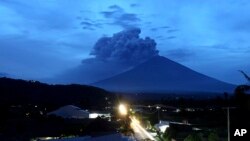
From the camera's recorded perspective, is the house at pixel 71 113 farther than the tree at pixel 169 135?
Yes

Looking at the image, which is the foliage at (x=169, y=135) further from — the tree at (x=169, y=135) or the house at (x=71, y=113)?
the house at (x=71, y=113)

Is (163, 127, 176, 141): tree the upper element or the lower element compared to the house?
lower

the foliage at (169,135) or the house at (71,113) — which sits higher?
the house at (71,113)

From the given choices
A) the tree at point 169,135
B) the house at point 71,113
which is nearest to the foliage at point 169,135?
the tree at point 169,135

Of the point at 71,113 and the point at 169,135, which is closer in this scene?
the point at 169,135

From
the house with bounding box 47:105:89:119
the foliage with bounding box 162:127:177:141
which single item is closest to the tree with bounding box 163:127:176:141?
the foliage with bounding box 162:127:177:141

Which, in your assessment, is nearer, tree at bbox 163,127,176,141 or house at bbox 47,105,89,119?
tree at bbox 163,127,176,141

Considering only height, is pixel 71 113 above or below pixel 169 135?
above

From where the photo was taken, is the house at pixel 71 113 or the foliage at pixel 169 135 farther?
the house at pixel 71 113

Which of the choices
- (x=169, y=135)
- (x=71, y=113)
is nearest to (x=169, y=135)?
(x=169, y=135)

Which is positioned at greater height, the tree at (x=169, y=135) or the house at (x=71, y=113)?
the house at (x=71, y=113)

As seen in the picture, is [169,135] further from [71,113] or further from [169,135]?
[71,113]

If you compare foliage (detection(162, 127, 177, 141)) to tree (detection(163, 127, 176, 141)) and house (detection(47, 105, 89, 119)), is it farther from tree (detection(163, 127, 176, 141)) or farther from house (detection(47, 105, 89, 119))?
house (detection(47, 105, 89, 119))
